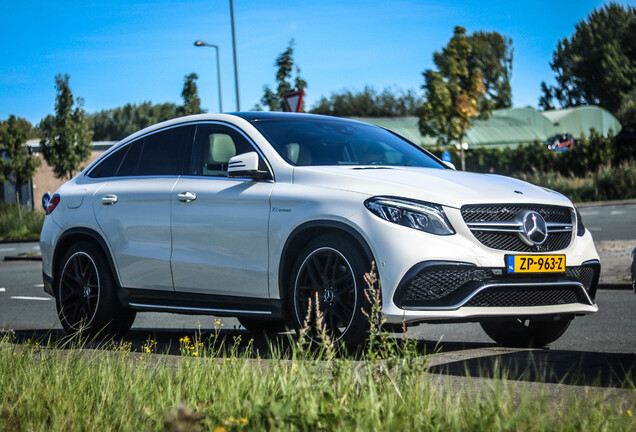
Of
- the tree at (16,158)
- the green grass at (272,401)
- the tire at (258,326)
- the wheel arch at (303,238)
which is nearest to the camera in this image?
the green grass at (272,401)

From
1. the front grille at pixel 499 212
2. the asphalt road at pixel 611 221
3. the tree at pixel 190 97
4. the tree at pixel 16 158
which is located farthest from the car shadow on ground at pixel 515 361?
the tree at pixel 16 158

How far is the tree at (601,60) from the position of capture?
8681 cm

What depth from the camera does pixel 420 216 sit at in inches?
226

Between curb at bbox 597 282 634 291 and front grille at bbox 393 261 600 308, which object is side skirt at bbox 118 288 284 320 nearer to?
front grille at bbox 393 261 600 308

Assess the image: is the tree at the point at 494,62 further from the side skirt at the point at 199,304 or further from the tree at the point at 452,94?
the side skirt at the point at 199,304

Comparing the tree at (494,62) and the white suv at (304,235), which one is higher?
the tree at (494,62)

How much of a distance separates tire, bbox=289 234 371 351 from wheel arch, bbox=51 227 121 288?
2086 mm

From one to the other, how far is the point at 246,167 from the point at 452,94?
35308mm

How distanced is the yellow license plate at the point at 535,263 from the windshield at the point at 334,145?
4.77ft

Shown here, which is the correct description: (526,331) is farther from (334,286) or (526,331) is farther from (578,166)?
(578,166)

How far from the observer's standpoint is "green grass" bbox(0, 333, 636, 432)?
3.43m

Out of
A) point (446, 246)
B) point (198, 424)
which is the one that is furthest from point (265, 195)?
point (198, 424)

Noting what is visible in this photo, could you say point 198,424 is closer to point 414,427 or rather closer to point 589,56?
point 414,427

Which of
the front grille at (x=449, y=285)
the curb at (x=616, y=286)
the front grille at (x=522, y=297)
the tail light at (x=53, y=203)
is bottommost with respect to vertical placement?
the curb at (x=616, y=286)
